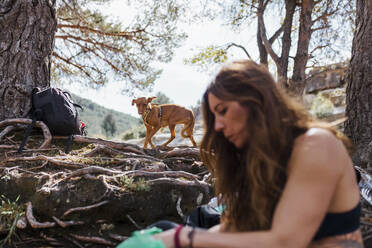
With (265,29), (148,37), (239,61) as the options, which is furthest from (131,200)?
(265,29)

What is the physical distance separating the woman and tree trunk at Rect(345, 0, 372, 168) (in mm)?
2623

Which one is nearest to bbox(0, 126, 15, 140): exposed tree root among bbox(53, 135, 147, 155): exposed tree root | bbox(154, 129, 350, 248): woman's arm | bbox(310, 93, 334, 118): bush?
bbox(53, 135, 147, 155): exposed tree root

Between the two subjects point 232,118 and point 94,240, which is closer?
point 232,118

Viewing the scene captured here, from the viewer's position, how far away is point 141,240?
1477 mm

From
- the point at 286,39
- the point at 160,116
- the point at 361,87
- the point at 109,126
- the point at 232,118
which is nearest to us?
the point at 232,118

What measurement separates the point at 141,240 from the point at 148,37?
7.76 m

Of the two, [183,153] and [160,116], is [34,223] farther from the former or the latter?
[160,116]

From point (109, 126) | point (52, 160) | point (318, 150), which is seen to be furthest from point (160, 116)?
point (109, 126)

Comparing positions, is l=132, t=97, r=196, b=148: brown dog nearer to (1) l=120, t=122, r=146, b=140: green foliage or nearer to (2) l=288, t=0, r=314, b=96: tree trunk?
(2) l=288, t=0, r=314, b=96: tree trunk

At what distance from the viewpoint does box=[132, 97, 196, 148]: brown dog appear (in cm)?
723

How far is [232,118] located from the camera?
1575mm

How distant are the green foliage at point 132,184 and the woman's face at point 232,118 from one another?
144 cm

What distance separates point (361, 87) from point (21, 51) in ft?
16.1

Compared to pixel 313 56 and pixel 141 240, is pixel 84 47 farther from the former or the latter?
pixel 141 240
